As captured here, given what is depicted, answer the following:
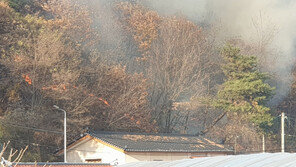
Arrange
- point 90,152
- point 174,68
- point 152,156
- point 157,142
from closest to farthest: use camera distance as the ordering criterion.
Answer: point 152,156 → point 90,152 → point 157,142 → point 174,68

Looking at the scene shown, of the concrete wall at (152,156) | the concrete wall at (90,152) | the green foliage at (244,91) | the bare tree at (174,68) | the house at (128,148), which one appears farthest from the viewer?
the bare tree at (174,68)

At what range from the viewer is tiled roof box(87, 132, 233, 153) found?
30469 millimetres

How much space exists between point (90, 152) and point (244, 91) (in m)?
14.8

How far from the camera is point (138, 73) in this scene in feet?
141

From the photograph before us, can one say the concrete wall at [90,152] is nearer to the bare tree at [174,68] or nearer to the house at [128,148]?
the house at [128,148]

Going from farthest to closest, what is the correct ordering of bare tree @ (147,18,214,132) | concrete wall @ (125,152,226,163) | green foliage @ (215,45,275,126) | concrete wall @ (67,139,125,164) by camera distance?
bare tree @ (147,18,214,132), green foliage @ (215,45,275,126), concrete wall @ (67,139,125,164), concrete wall @ (125,152,226,163)

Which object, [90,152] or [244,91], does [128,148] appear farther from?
[244,91]

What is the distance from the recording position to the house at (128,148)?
30109 mm

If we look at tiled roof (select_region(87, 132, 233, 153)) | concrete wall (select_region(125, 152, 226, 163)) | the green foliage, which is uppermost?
the green foliage

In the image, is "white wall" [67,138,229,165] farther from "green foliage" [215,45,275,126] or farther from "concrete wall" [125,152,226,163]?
"green foliage" [215,45,275,126]

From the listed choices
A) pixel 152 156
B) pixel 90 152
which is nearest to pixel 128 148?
pixel 152 156

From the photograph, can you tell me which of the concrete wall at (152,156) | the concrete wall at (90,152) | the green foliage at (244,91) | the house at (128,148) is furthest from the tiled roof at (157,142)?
the green foliage at (244,91)

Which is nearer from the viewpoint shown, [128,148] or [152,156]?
[128,148]

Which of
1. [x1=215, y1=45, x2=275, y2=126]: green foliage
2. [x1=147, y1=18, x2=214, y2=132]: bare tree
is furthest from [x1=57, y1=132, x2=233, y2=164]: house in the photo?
[x1=147, y1=18, x2=214, y2=132]: bare tree
